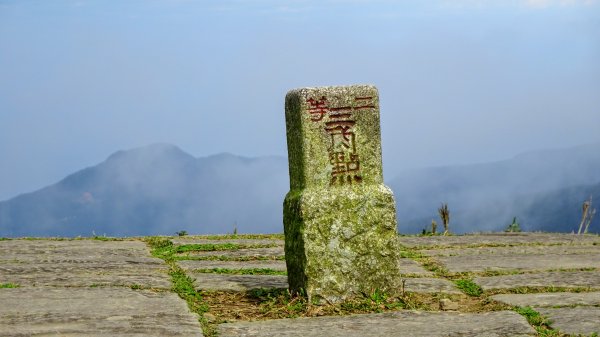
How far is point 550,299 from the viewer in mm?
7062

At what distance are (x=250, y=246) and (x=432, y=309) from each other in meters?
3.55

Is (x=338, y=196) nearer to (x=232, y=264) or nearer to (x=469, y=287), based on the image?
(x=469, y=287)

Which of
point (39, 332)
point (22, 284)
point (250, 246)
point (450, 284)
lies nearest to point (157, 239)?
point (250, 246)

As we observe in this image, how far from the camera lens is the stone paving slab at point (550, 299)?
6.88 m

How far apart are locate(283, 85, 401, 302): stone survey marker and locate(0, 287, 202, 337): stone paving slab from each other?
39.3 inches

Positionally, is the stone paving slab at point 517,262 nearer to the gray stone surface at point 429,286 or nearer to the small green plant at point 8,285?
the gray stone surface at point 429,286

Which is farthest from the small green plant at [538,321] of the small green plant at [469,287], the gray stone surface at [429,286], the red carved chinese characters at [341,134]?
the red carved chinese characters at [341,134]

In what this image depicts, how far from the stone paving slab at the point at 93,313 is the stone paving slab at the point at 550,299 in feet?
7.75

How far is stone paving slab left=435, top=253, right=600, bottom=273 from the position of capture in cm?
864

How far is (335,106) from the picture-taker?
6.66 meters

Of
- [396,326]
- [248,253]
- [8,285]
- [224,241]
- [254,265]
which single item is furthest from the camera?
[224,241]

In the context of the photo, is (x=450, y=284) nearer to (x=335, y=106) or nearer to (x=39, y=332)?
(x=335, y=106)

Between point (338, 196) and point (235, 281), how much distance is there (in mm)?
1420

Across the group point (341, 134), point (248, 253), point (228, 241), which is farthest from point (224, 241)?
point (341, 134)
